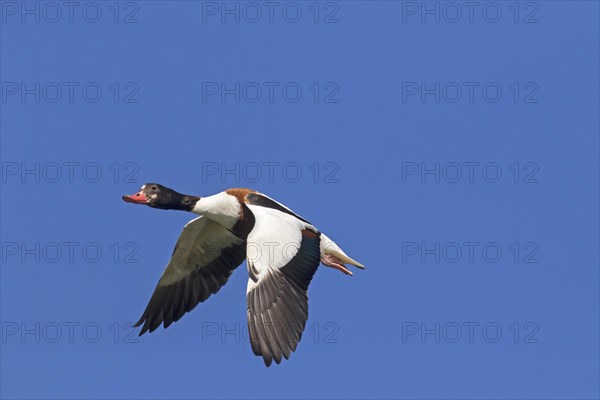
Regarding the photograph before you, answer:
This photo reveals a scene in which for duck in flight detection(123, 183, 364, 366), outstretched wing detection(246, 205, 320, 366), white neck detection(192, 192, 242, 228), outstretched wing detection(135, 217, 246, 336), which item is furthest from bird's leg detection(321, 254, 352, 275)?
white neck detection(192, 192, 242, 228)

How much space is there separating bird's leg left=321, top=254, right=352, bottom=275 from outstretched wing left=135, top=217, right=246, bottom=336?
1.37 m

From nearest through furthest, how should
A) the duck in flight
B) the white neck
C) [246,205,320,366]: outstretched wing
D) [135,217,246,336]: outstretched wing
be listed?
1. [246,205,320,366]: outstretched wing
2. the duck in flight
3. the white neck
4. [135,217,246,336]: outstretched wing

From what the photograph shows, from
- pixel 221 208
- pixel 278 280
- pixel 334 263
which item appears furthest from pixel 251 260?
pixel 334 263

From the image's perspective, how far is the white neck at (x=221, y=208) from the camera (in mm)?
17203

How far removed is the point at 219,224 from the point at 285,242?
2.48 metres

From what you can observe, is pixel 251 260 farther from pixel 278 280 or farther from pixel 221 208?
pixel 221 208

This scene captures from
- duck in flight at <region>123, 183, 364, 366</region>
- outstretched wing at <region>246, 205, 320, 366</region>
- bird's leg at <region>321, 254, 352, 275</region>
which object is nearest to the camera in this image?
outstretched wing at <region>246, 205, 320, 366</region>

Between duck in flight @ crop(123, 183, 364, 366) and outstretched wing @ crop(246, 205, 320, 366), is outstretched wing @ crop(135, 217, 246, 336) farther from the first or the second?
outstretched wing @ crop(246, 205, 320, 366)

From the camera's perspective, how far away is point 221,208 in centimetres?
1720

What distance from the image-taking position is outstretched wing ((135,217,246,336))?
18500mm

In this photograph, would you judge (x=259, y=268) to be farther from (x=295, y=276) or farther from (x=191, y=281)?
(x=191, y=281)

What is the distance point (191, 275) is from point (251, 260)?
3.42 meters

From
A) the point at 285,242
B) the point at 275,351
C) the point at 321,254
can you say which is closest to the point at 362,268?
the point at 321,254

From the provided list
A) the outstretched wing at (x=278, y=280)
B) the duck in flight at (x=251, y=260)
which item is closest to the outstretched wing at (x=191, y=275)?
the duck in flight at (x=251, y=260)
